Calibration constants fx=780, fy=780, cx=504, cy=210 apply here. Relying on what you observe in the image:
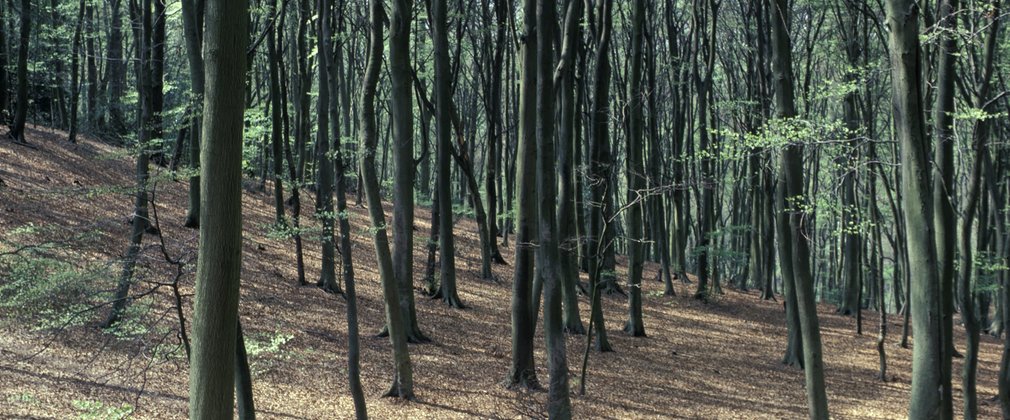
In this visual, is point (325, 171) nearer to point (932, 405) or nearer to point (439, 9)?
point (439, 9)

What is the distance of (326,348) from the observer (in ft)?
40.5

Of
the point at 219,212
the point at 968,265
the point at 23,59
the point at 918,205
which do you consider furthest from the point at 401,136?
the point at 23,59

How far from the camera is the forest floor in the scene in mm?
8727

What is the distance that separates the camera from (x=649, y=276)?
88.3 feet

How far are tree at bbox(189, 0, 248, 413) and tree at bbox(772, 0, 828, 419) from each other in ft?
22.9

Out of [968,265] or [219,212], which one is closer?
[219,212]

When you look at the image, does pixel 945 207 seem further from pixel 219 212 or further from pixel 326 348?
pixel 326 348

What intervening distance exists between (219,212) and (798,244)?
25.2 feet

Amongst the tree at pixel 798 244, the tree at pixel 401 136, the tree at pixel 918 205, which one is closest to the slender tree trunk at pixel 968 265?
the tree at pixel 798 244

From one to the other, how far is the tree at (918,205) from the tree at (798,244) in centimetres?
253

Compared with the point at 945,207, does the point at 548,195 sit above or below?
above

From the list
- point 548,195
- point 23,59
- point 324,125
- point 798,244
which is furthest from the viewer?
point 23,59

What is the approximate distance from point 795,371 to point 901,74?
10.3 m

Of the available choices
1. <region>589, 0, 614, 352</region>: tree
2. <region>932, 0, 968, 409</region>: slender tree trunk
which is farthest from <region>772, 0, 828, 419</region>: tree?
<region>589, 0, 614, 352</region>: tree
